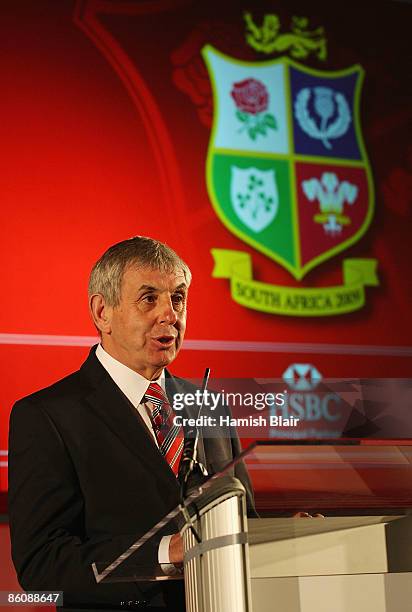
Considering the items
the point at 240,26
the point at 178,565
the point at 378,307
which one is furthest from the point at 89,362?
the point at 240,26

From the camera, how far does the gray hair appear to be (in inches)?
78.7

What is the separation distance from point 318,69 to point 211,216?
789 millimetres

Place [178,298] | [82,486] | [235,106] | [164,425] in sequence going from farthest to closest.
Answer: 1. [235,106]
2. [178,298]
3. [164,425]
4. [82,486]

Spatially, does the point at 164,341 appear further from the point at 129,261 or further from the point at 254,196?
the point at 254,196

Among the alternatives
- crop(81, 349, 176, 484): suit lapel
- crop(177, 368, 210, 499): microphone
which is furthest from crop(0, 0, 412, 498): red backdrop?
crop(177, 368, 210, 499): microphone

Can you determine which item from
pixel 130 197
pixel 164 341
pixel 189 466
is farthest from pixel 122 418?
pixel 130 197

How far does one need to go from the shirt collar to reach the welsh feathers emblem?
1336 millimetres

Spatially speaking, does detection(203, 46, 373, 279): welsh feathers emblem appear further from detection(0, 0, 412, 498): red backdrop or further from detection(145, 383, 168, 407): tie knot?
detection(145, 383, 168, 407): tie knot

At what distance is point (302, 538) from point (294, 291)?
2.28 m

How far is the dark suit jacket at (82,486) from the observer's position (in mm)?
1656

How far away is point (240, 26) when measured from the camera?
11.3ft

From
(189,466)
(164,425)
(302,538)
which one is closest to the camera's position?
(302,538)

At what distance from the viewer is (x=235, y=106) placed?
331 cm

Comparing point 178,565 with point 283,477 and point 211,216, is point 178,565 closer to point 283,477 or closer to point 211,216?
point 283,477
